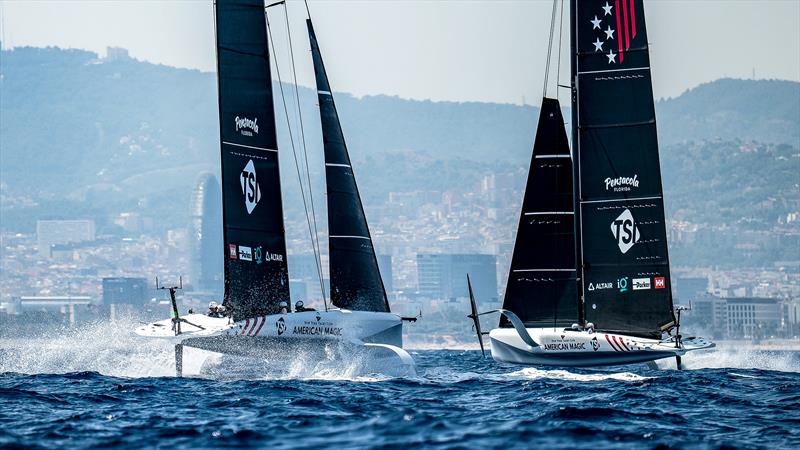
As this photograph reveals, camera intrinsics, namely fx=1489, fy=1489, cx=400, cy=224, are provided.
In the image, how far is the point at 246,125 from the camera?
106ft

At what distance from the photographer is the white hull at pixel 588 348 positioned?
3444 cm

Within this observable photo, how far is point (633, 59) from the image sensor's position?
35.7m

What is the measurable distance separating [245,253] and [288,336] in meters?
2.39

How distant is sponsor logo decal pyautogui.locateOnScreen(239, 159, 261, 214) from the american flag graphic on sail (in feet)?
29.7

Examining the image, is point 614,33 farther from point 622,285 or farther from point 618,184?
point 622,285

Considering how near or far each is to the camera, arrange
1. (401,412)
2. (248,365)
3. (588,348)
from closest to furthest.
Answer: (401,412) < (248,365) < (588,348)

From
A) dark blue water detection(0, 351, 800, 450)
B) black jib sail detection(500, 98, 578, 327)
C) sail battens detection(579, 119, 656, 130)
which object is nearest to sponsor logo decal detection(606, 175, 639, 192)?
sail battens detection(579, 119, 656, 130)

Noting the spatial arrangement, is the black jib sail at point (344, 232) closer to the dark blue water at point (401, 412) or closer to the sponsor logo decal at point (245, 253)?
the sponsor logo decal at point (245, 253)

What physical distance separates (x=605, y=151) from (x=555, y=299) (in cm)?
381

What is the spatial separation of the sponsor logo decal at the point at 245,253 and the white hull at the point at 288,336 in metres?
1.57

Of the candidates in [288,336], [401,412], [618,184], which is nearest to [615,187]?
[618,184]

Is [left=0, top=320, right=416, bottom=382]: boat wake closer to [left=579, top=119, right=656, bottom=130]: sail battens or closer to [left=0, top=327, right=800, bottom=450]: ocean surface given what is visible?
[left=0, top=327, right=800, bottom=450]: ocean surface

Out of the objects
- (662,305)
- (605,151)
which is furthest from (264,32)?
(662,305)

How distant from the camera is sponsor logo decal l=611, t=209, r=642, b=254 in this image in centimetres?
3553
